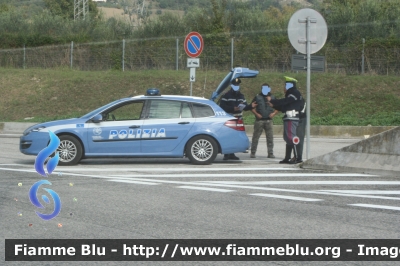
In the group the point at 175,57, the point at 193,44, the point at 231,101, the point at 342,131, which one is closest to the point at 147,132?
the point at 231,101

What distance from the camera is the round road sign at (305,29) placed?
49.1 feet

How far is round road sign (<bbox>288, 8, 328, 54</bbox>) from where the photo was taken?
15.0 metres

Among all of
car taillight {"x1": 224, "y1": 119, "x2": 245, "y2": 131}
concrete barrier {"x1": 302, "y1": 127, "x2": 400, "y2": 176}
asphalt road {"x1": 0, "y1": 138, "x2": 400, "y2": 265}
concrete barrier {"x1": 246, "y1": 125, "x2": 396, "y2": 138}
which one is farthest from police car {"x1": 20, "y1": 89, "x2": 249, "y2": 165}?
concrete barrier {"x1": 246, "y1": 125, "x2": 396, "y2": 138}

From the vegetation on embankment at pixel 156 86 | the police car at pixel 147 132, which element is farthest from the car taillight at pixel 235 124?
the vegetation on embankment at pixel 156 86

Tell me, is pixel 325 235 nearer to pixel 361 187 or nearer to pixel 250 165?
pixel 361 187

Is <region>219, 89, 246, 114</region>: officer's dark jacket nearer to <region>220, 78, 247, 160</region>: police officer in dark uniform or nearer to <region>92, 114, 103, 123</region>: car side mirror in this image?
<region>220, 78, 247, 160</region>: police officer in dark uniform

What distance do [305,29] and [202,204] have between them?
652 cm

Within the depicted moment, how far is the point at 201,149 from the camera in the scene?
49.3 ft

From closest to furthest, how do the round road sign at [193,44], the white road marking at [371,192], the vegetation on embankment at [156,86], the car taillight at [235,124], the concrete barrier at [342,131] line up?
the white road marking at [371,192]
the car taillight at [235,124]
the round road sign at [193,44]
the concrete barrier at [342,131]
the vegetation on embankment at [156,86]

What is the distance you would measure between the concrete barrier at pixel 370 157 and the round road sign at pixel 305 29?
2.46 m

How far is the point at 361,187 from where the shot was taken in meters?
11.6

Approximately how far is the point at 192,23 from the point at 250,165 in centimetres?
3084

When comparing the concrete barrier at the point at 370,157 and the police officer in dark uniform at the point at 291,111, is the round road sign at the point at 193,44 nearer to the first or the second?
the police officer in dark uniform at the point at 291,111

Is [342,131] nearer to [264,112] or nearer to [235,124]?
[264,112]
